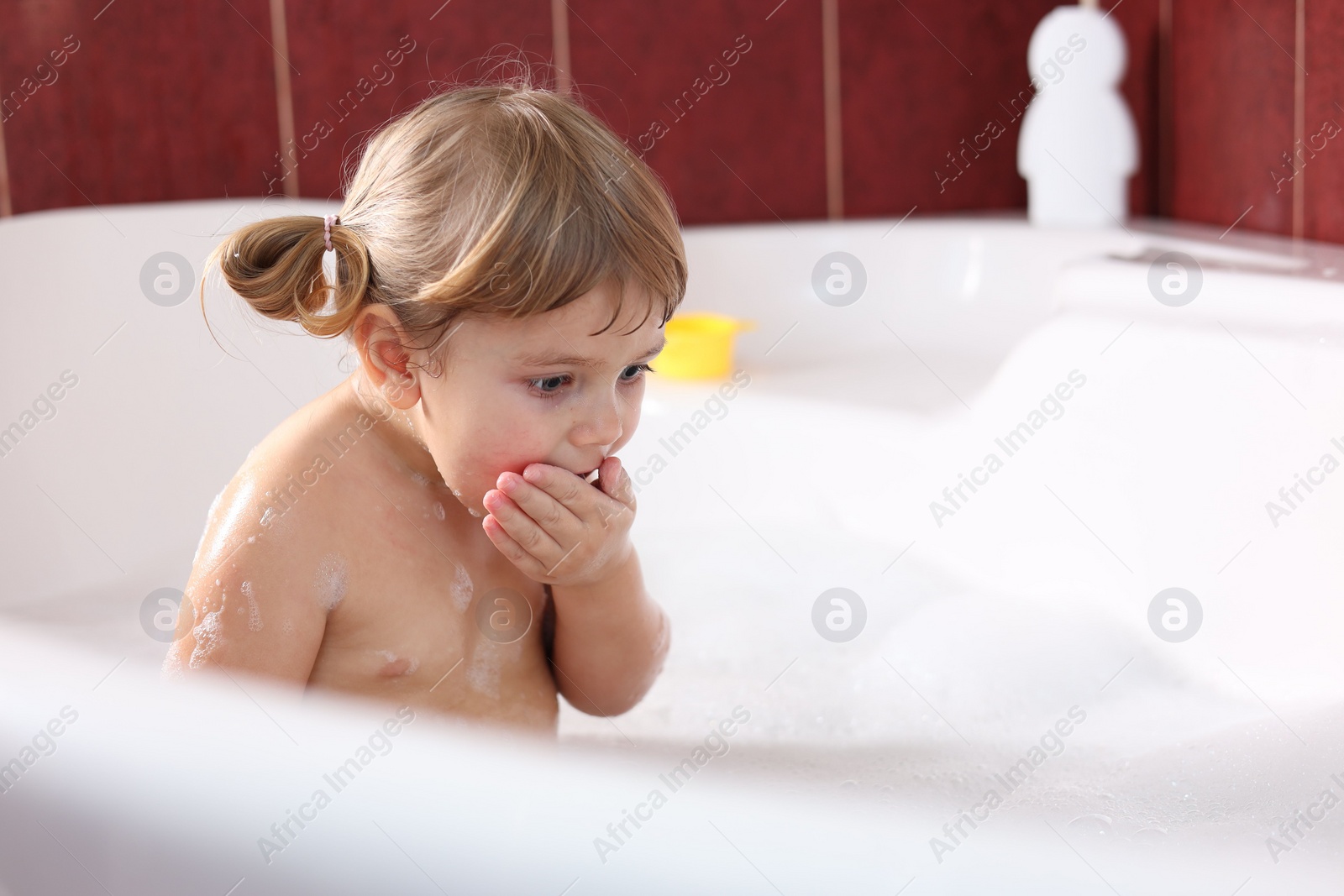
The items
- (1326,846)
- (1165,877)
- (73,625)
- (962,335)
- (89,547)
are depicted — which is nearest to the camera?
(1165,877)

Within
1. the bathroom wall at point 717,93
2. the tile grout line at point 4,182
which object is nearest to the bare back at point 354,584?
the bathroom wall at point 717,93

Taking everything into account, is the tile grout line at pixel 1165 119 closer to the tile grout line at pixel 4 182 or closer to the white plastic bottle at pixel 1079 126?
the white plastic bottle at pixel 1079 126

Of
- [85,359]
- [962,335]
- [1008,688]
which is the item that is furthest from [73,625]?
[962,335]

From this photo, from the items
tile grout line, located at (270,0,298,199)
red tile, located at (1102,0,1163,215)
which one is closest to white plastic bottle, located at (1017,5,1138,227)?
red tile, located at (1102,0,1163,215)

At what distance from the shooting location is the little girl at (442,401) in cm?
68

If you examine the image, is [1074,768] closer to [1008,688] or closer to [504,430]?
[1008,688]

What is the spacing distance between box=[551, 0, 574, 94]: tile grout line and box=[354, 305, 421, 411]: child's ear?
123 cm

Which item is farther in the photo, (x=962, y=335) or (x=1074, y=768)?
(x=962, y=335)

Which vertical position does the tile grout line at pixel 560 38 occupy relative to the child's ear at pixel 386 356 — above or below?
above

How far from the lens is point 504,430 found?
70 centimetres

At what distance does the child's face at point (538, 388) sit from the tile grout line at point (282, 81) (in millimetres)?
1244

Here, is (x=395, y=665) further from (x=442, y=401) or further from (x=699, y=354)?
(x=699, y=354)

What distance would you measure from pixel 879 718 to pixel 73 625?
0.78 meters

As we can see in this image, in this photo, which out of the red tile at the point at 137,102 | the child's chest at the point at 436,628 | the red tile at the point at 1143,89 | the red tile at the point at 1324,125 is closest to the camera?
the child's chest at the point at 436,628
